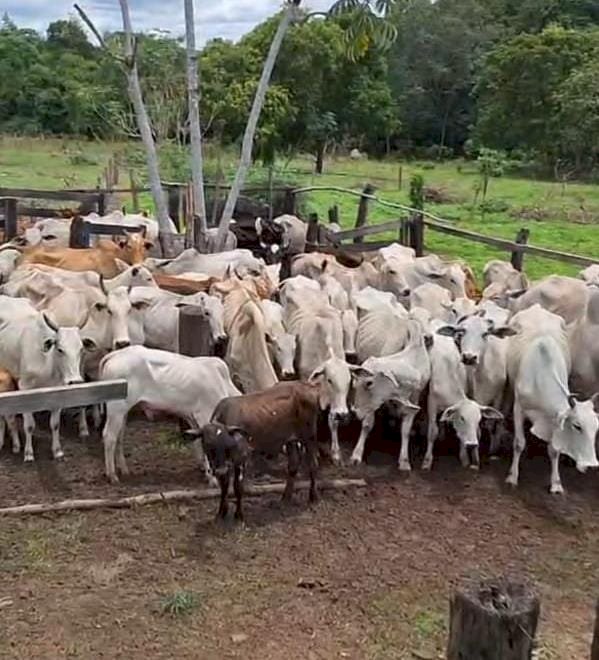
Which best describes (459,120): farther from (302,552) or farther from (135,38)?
(302,552)

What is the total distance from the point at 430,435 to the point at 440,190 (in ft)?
66.1

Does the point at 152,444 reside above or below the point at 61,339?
below

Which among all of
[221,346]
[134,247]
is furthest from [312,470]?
[134,247]

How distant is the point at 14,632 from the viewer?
477cm

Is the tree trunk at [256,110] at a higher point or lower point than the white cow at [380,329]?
higher

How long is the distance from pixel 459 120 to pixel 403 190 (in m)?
16.6

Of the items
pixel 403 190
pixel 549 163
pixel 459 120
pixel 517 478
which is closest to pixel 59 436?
pixel 517 478

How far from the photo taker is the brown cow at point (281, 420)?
6254mm

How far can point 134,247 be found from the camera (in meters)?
11.4

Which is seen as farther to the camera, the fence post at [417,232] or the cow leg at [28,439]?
the fence post at [417,232]

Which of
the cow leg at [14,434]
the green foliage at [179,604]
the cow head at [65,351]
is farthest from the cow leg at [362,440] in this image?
the cow leg at [14,434]

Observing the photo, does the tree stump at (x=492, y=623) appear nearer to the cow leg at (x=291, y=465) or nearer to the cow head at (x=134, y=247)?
the cow leg at (x=291, y=465)

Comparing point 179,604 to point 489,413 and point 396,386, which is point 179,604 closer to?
point 396,386

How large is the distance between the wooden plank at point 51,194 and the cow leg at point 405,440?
29.1 feet
